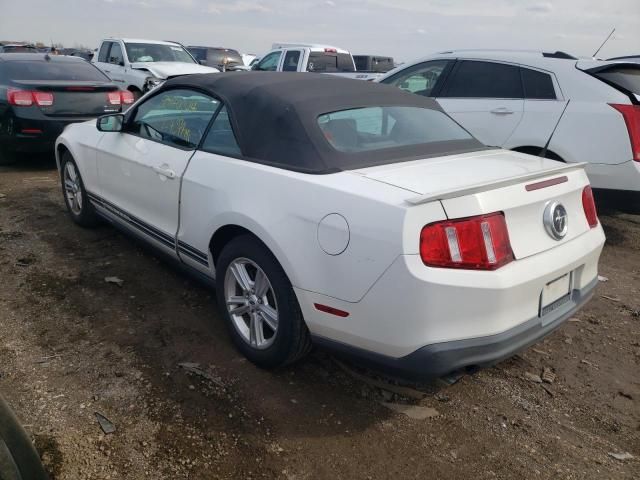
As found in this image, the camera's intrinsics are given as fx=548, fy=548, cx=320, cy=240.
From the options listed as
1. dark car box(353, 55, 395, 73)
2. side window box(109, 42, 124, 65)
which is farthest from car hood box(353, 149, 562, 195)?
dark car box(353, 55, 395, 73)

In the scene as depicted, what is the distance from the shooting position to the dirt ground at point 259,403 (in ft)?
7.84

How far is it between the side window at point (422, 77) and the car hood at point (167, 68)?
5831mm

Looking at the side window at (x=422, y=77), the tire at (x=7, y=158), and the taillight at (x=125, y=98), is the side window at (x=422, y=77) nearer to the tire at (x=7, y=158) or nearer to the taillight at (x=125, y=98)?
the taillight at (x=125, y=98)

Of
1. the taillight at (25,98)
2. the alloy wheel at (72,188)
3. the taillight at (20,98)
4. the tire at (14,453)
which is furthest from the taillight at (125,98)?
the tire at (14,453)

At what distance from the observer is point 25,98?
7.18m

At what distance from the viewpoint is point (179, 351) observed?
→ 3199 mm

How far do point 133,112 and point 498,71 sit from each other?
3.74 m

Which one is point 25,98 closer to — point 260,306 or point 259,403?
point 260,306

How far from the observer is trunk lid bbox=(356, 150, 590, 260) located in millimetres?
2299

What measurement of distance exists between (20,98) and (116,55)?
5382 millimetres

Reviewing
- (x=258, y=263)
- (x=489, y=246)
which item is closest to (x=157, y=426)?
(x=258, y=263)

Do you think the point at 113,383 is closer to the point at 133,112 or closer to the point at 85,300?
the point at 85,300

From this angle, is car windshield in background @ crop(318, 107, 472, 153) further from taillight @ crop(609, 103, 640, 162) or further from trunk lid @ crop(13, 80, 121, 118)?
trunk lid @ crop(13, 80, 121, 118)

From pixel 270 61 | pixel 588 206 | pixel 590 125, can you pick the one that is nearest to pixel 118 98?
pixel 270 61
